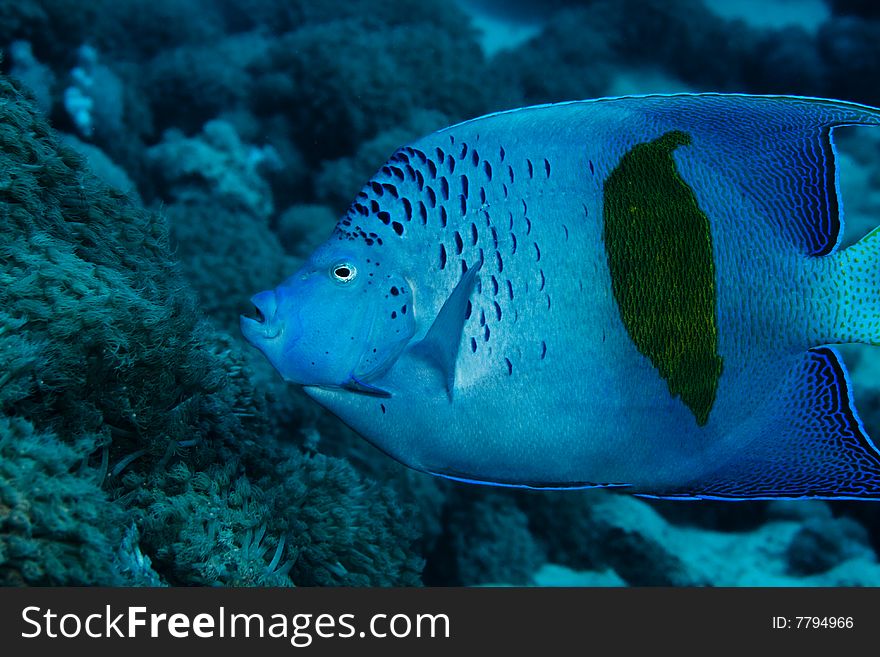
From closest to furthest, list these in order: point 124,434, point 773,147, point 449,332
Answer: point 449,332, point 773,147, point 124,434

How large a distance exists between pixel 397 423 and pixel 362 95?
13.6ft

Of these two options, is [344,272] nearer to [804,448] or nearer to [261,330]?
[261,330]

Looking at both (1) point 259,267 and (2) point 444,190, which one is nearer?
(2) point 444,190

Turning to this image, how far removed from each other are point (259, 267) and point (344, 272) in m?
2.52

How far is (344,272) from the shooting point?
128cm

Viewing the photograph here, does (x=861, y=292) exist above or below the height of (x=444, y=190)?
below

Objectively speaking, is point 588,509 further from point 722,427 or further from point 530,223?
point 530,223

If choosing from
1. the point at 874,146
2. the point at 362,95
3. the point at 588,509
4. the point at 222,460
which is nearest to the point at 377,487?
the point at 222,460

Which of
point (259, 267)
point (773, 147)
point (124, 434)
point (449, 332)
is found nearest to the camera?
point (449, 332)

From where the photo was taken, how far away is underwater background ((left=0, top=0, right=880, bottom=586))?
1.43 m

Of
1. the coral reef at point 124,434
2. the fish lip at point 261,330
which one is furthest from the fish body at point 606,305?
the coral reef at point 124,434

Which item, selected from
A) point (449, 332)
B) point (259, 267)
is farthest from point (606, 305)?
point (259, 267)

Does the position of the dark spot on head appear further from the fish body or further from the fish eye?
the fish eye

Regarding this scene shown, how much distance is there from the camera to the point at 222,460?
72.9 inches
